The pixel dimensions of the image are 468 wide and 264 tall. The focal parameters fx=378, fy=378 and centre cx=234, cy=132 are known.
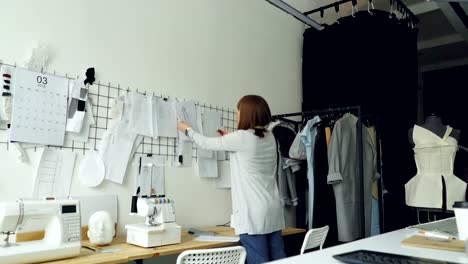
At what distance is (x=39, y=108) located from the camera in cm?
214

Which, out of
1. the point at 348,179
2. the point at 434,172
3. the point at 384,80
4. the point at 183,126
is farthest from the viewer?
the point at 384,80

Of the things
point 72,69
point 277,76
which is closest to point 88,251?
point 72,69

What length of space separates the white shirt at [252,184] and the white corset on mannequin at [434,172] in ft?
4.07

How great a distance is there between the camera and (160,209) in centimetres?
222

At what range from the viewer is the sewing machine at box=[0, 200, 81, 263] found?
1638 millimetres

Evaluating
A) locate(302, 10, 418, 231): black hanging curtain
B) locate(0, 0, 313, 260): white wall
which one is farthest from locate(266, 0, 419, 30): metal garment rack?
locate(0, 0, 313, 260): white wall

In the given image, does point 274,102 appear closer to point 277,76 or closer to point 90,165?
point 277,76

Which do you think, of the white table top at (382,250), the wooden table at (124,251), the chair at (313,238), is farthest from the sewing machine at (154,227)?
the white table top at (382,250)

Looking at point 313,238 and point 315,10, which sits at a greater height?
point 315,10

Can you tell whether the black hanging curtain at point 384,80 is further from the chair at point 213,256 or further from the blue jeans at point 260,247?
the chair at point 213,256

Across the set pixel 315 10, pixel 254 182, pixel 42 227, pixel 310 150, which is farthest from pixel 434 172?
pixel 42 227

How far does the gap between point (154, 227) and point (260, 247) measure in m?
0.66

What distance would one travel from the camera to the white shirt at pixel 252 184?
230 centimetres

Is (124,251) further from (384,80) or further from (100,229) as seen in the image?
(384,80)
